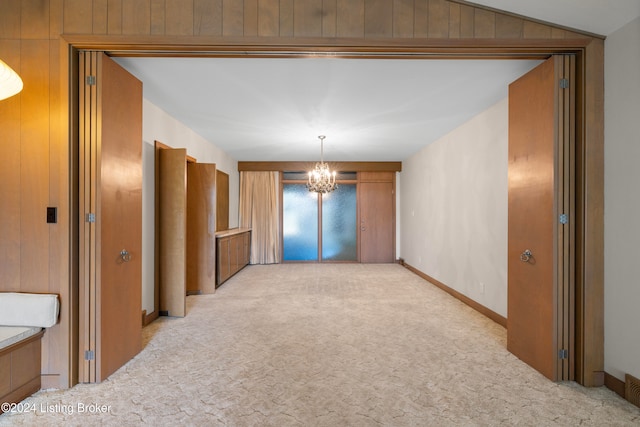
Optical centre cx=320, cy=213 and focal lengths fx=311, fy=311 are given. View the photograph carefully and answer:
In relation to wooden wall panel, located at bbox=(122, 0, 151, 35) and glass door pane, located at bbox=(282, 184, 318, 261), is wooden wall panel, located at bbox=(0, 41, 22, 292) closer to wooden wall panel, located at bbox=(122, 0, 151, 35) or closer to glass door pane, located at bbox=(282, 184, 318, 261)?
wooden wall panel, located at bbox=(122, 0, 151, 35)

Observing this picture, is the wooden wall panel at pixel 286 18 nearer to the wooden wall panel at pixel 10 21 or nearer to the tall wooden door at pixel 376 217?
the wooden wall panel at pixel 10 21

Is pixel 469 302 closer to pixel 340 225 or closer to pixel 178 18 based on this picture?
pixel 340 225

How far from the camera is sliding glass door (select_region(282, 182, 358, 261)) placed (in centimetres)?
Result: 784

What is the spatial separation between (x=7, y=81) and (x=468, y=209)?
15.4 ft

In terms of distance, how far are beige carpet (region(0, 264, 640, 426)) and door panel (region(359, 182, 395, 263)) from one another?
3829 mm

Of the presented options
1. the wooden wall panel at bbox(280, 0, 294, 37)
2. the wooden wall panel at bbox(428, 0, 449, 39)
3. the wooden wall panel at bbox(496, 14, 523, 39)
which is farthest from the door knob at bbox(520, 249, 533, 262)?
the wooden wall panel at bbox(280, 0, 294, 37)

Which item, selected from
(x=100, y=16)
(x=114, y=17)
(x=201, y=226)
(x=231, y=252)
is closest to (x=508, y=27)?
(x=114, y=17)

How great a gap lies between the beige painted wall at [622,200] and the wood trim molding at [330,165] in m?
5.46

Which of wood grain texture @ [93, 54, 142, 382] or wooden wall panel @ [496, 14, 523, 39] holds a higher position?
wooden wall panel @ [496, 14, 523, 39]

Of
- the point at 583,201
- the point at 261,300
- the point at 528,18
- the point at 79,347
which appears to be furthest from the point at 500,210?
the point at 79,347

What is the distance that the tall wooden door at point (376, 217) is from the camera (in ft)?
25.6

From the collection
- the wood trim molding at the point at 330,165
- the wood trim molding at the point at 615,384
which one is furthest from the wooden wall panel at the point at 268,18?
the wood trim molding at the point at 330,165

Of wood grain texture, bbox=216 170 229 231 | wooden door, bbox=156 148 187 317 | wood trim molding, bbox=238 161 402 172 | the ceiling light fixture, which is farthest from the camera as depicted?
wood trim molding, bbox=238 161 402 172

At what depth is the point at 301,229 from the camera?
7.85 metres
